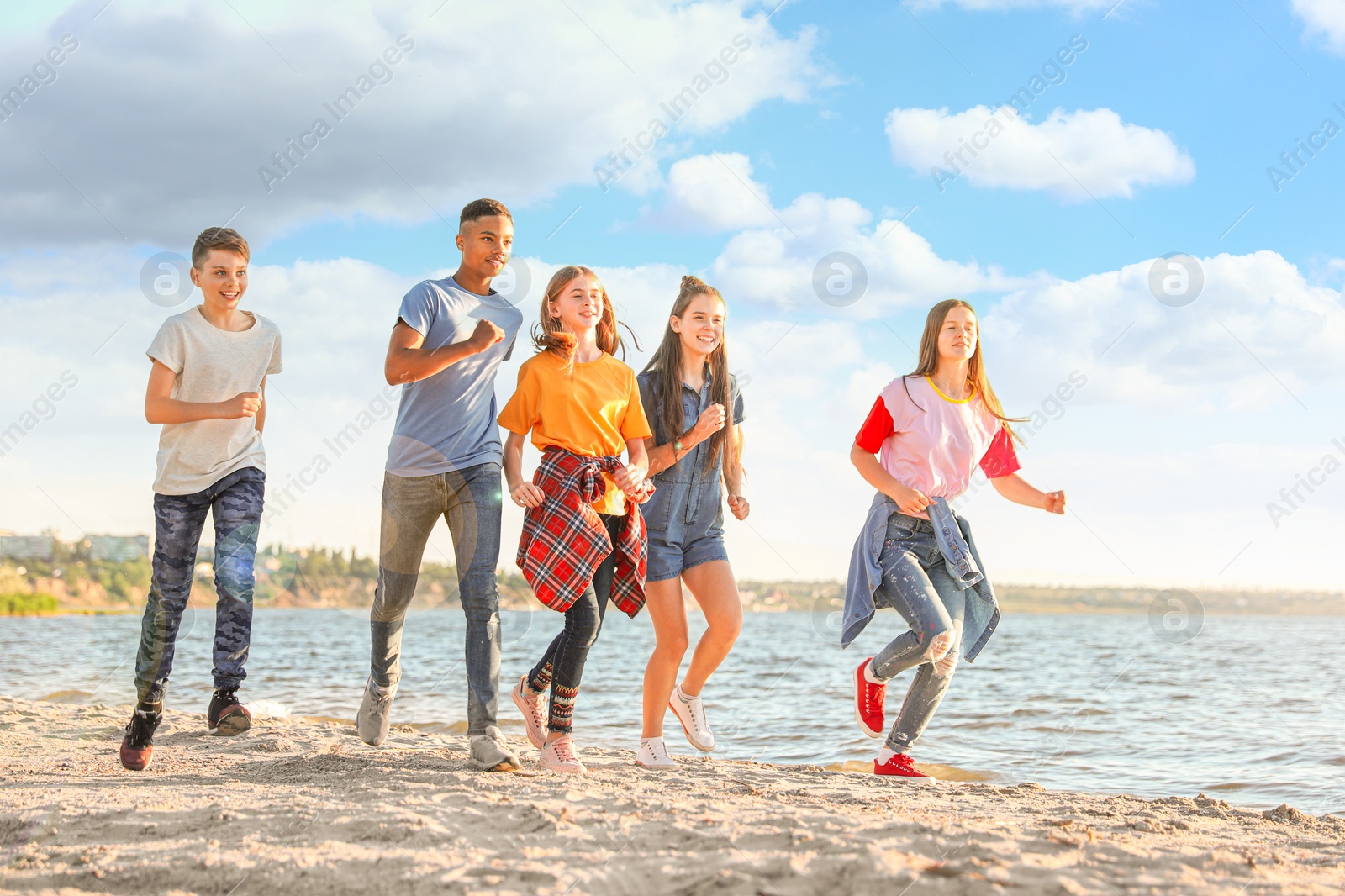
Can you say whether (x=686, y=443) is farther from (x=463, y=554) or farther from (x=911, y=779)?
(x=911, y=779)

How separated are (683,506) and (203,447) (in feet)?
7.20

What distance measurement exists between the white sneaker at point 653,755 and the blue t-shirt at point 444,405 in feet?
4.98

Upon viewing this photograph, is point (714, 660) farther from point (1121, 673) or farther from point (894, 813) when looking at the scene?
point (1121, 673)

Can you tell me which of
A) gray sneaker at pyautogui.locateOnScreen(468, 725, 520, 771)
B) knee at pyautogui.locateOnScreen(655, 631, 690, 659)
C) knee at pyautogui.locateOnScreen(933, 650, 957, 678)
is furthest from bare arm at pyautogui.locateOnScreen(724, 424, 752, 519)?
gray sneaker at pyautogui.locateOnScreen(468, 725, 520, 771)

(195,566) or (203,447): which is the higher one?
(203,447)

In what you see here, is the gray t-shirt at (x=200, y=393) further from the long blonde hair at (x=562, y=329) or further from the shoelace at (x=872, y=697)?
the shoelace at (x=872, y=697)

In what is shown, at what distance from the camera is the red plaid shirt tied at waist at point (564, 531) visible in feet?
12.7

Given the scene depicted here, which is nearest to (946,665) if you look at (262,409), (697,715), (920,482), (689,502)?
(920,482)

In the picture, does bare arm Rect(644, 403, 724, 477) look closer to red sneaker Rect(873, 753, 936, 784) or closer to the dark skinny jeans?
the dark skinny jeans

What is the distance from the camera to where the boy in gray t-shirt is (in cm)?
437

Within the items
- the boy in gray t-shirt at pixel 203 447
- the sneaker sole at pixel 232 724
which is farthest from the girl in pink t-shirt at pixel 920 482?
the sneaker sole at pixel 232 724

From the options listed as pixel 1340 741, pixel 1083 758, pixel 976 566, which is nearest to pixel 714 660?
pixel 976 566

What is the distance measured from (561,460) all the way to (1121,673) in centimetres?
1421

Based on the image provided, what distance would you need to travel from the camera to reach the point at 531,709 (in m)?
4.25
